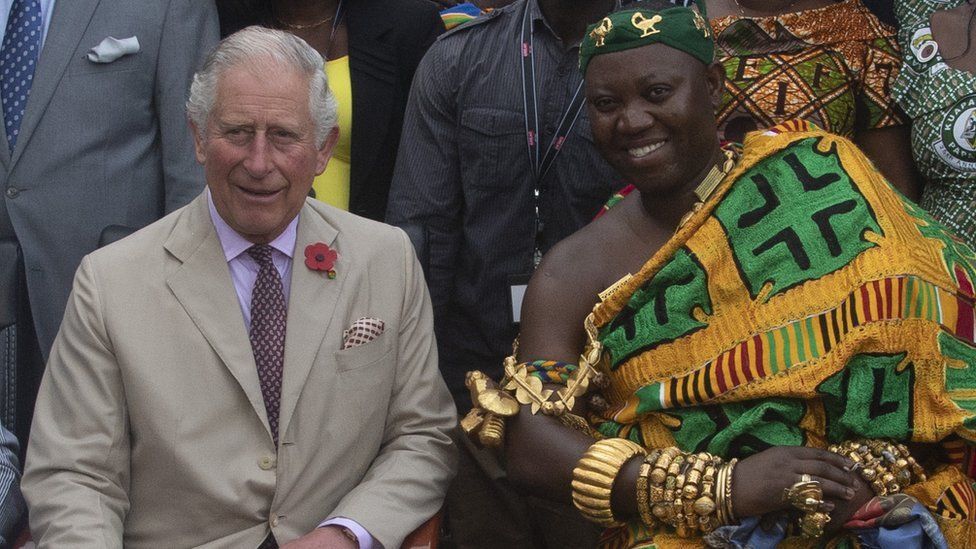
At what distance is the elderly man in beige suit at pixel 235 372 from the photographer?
3236 mm

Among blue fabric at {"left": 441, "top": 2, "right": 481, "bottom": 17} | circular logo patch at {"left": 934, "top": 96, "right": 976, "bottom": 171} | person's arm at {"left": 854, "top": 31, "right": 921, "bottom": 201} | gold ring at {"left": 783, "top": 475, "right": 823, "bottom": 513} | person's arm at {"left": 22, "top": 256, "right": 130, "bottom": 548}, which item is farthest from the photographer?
blue fabric at {"left": 441, "top": 2, "right": 481, "bottom": 17}

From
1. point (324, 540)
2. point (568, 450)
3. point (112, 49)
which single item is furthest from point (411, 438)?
point (112, 49)

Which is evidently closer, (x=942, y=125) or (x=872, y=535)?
(x=872, y=535)

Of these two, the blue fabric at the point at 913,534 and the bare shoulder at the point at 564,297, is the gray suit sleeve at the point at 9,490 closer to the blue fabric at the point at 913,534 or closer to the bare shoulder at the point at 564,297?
the bare shoulder at the point at 564,297

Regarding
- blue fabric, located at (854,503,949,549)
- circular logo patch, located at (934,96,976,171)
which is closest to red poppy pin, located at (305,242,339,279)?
blue fabric, located at (854,503,949,549)

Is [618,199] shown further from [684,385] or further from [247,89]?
[247,89]

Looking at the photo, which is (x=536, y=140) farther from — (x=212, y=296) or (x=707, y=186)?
(x=212, y=296)

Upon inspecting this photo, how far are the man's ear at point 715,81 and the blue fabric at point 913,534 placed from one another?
1.07 meters

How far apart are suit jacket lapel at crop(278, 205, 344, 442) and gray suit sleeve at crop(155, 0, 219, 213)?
887 mm

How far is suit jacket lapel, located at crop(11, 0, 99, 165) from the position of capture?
Result: 164 inches

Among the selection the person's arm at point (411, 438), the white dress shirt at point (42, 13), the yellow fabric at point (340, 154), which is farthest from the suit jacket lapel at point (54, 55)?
the person's arm at point (411, 438)

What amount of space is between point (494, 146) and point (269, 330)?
1188mm

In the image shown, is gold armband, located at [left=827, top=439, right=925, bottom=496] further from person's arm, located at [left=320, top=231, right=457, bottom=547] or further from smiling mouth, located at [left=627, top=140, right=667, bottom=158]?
person's arm, located at [left=320, top=231, right=457, bottom=547]

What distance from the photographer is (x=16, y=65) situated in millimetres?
4215
